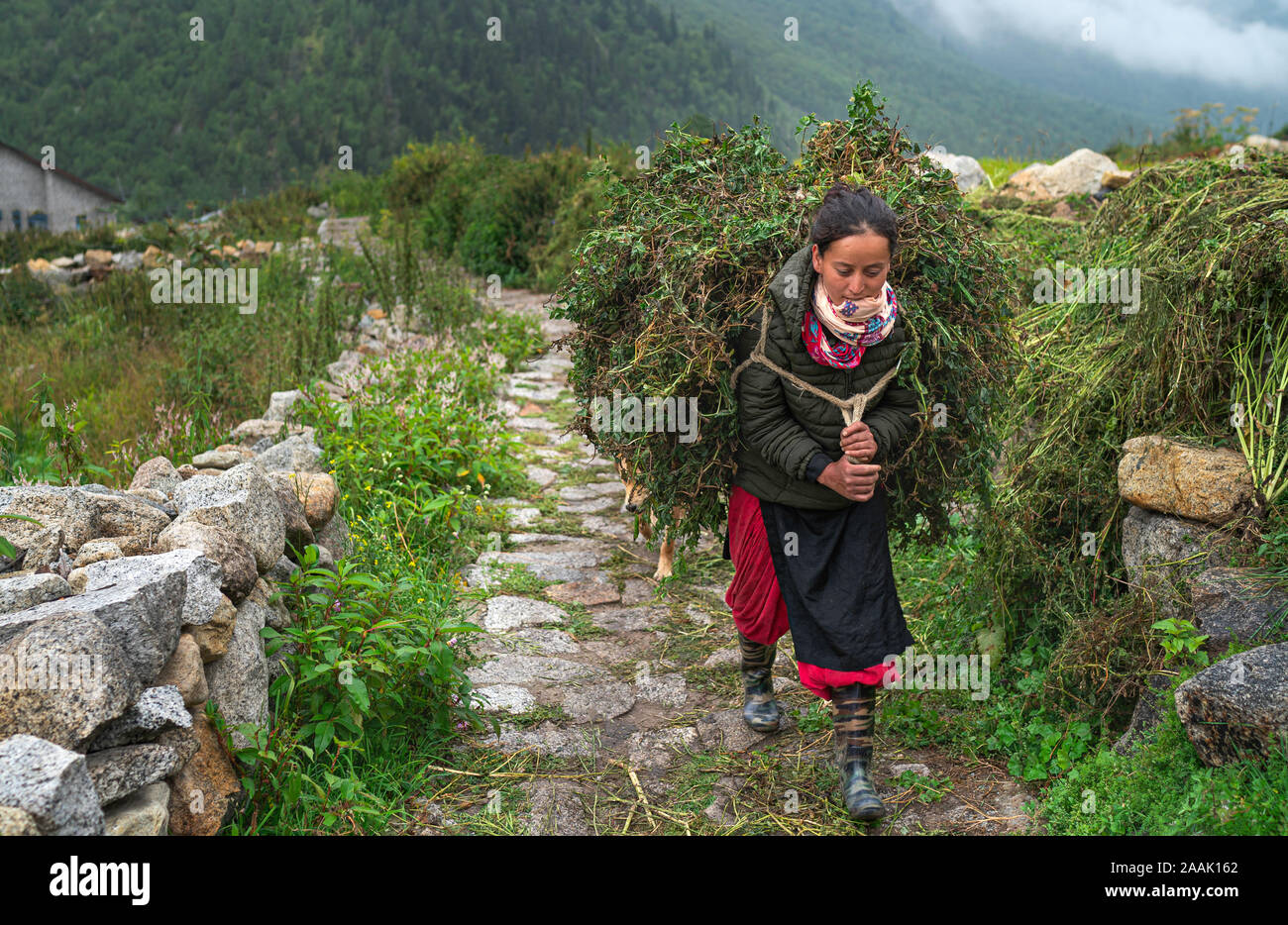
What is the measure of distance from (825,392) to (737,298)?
470 millimetres

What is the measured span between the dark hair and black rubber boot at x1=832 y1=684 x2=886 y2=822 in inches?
61.0

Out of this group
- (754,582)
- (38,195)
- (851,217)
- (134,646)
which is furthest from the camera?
(38,195)

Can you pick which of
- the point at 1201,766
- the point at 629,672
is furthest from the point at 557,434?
the point at 1201,766

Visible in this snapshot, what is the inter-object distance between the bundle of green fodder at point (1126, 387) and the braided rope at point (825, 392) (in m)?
1.23

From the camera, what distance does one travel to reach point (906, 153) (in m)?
3.58

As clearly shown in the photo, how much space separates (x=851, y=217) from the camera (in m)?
2.92

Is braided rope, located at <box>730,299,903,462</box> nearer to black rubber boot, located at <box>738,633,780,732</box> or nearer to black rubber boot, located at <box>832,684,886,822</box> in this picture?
black rubber boot, located at <box>832,684,886,822</box>

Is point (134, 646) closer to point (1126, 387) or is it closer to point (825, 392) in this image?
point (825, 392)

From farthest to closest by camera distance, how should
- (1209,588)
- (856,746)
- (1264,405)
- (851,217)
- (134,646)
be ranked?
(1264,405) → (856,746) → (1209,588) → (851,217) → (134,646)

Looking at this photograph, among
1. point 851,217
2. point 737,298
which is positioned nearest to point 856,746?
point 737,298

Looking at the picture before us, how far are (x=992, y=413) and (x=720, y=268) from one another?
1.22 m

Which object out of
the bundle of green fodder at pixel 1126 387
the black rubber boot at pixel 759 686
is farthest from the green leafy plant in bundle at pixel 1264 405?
the black rubber boot at pixel 759 686

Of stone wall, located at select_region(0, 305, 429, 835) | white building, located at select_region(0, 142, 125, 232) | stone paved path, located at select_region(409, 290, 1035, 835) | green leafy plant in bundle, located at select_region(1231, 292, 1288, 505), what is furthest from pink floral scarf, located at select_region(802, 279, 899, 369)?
white building, located at select_region(0, 142, 125, 232)
